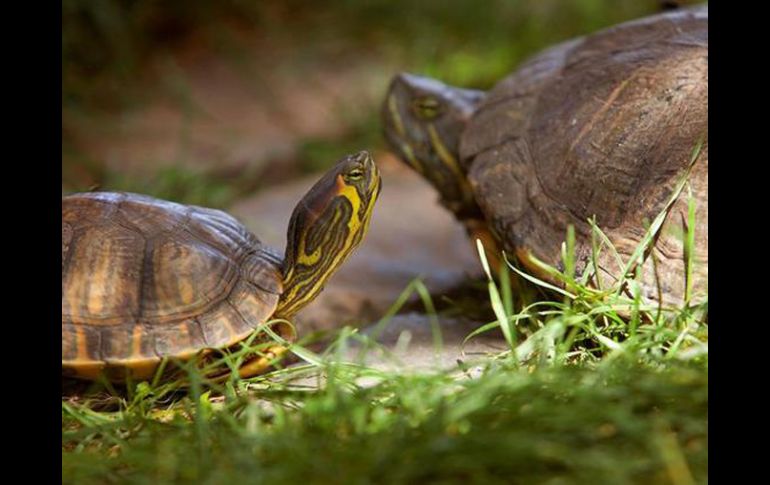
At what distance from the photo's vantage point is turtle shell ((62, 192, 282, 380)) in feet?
6.00

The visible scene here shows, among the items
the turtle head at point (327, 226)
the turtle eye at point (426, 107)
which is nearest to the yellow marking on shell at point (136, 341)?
the turtle head at point (327, 226)

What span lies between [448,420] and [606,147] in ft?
4.01

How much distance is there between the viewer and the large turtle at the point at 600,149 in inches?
82.9

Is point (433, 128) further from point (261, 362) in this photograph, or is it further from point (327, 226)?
point (261, 362)

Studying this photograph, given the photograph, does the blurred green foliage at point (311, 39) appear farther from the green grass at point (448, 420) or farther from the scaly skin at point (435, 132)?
the green grass at point (448, 420)

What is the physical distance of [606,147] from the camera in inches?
92.0

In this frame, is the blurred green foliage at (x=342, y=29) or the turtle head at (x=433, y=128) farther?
the blurred green foliage at (x=342, y=29)

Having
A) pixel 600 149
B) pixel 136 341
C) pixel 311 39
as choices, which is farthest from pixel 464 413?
pixel 311 39

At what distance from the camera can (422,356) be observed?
2.12m

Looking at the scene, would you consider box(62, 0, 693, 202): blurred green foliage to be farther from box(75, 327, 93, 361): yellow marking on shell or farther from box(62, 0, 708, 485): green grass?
box(62, 0, 708, 485): green grass

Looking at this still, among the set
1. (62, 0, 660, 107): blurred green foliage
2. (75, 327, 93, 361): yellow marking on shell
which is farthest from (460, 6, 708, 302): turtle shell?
(62, 0, 660, 107): blurred green foliage

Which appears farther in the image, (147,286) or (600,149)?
(600,149)

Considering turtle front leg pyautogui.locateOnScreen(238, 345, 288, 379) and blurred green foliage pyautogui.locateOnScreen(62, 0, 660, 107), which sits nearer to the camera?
turtle front leg pyautogui.locateOnScreen(238, 345, 288, 379)

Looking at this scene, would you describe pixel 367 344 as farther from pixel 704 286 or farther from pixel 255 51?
pixel 255 51
